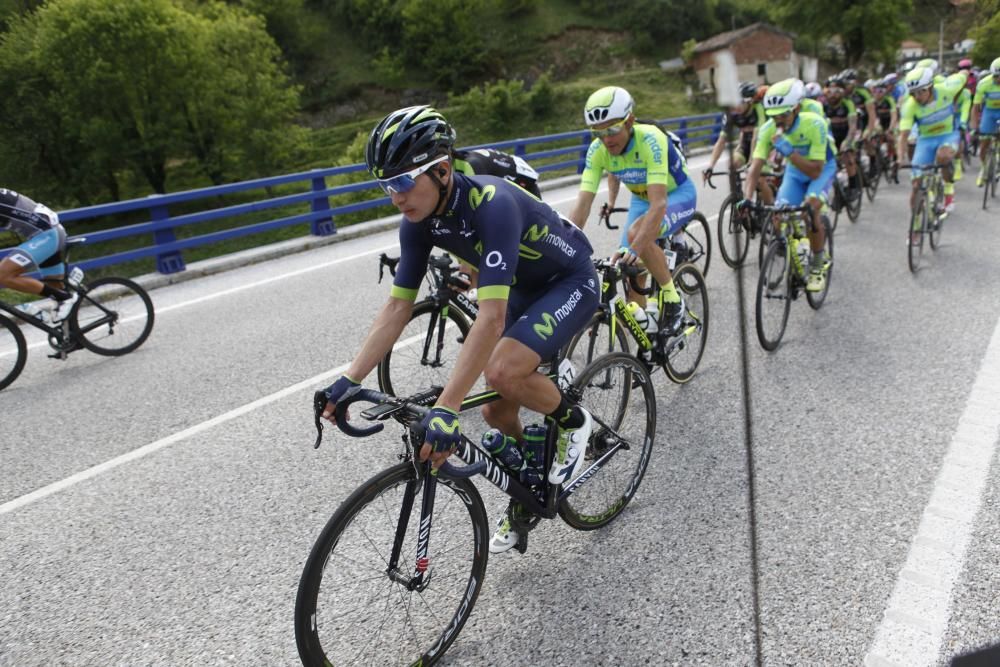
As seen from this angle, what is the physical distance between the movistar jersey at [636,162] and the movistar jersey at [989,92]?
9551 millimetres

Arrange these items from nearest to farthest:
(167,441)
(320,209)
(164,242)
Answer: (167,441)
(164,242)
(320,209)

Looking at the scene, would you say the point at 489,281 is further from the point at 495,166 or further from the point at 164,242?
the point at 164,242

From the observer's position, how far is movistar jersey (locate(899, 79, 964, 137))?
8695 mm

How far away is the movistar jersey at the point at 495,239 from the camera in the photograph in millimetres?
2740

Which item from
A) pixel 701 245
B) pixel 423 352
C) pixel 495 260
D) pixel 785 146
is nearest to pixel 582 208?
pixel 423 352

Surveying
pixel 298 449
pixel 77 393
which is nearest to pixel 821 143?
pixel 298 449

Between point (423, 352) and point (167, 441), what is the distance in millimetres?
2006

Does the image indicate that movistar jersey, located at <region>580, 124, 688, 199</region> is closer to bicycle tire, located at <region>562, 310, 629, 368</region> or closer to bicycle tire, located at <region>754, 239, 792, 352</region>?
bicycle tire, located at <region>754, 239, 792, 352</region>

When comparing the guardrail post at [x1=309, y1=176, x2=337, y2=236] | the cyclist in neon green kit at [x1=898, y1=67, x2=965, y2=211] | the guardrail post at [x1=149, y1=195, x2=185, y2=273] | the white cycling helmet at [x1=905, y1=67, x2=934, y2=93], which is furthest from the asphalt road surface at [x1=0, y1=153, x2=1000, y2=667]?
the guardrail post at [x1=309, y1=176, x2=337, y2=236]

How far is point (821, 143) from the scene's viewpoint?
22.4 ft

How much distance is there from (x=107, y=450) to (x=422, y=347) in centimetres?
241

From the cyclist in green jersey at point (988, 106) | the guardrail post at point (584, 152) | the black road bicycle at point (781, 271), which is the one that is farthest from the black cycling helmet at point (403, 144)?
the guardrail post at point (584, 152)

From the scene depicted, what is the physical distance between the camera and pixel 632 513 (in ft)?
12.2

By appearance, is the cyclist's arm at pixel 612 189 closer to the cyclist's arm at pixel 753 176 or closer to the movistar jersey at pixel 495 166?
the movistar jersey at pixel 495 166
